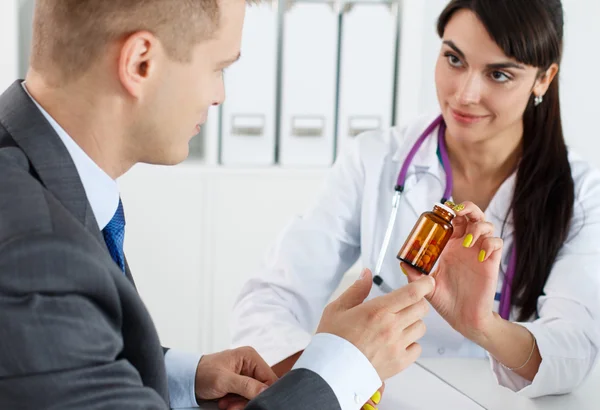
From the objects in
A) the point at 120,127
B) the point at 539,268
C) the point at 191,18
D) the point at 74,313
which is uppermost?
the point at 191,18

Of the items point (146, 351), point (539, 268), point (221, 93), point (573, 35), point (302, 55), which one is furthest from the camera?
point (573, 35)

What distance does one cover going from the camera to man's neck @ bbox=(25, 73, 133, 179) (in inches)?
34.2

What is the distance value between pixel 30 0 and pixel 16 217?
6.05 feet

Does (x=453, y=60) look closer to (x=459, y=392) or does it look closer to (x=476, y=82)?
(x=476, y=82)

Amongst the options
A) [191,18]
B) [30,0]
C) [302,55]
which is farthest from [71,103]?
[30,0]

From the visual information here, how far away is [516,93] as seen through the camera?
63.8 inches

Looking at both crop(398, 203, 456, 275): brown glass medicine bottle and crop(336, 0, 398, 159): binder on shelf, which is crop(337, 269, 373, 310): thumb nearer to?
crop(398, 203, 456, 275): brown glass medicine bottle

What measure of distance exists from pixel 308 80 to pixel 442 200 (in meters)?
0.86

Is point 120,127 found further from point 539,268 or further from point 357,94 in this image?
point 357,94

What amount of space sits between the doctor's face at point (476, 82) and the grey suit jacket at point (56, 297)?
98cm

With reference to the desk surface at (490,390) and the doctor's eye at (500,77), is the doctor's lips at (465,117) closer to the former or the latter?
the doctor's eye at (500,77)

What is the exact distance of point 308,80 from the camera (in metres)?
2.30

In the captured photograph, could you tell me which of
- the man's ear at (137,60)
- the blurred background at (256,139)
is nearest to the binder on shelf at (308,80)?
the blurred background at (256,139)

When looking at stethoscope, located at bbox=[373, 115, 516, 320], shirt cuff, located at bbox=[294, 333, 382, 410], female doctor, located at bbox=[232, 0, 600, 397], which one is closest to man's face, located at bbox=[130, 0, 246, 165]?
shirt cuff, located at bbox=[294, 333, 382, 410]
